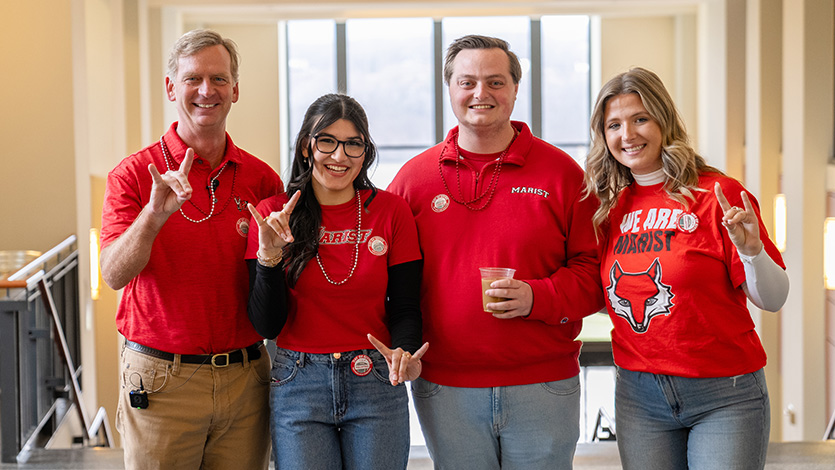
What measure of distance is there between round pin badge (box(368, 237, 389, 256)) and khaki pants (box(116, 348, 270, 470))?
1.66ft

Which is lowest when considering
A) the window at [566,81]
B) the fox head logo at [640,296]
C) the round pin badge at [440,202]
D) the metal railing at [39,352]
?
the metal railing at [39,352]

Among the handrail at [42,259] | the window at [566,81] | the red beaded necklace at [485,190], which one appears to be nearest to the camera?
the red beaded necklace at [485,190]

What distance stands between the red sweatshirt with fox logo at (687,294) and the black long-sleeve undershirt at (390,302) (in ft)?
1.86

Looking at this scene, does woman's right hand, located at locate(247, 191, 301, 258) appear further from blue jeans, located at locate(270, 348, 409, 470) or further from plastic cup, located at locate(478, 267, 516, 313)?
plastic cup, located at locate(478, 267, 516, 313)

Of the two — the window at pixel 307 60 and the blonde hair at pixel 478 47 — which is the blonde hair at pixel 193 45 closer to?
the blonde hair at pixel 478 47

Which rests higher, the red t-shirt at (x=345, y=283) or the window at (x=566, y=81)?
the window at (x=566, y=81)

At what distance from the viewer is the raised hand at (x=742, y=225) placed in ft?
6.64

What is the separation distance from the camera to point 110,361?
7.30 metres

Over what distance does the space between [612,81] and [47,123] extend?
17.2ft

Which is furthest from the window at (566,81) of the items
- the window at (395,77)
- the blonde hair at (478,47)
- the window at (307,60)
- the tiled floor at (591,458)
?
the blonde hair at (478,47)

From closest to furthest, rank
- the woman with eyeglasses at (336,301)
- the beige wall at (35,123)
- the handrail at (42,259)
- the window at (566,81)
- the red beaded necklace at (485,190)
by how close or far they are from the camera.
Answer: the woman with eyeglasses at (336,301), the red beaded necklace at (485,190), the handrail at (42,259), the beige wall at (35,123), the window at (566,81)

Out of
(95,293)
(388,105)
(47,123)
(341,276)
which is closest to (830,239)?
(341,276)

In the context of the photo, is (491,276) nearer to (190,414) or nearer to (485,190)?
(485,190)

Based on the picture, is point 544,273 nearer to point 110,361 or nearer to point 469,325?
point 469,325
